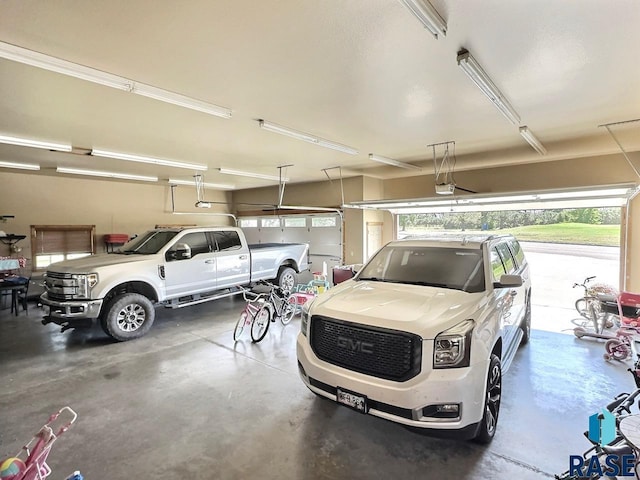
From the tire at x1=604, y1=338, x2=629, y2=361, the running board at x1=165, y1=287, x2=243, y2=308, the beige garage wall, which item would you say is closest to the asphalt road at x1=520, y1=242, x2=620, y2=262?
the tire at x1=604, y1=338, x2=629, y2=361

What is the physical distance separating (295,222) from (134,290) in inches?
235

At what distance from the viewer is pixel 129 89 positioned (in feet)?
10.3

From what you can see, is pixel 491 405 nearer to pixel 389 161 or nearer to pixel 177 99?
pixel 177 99

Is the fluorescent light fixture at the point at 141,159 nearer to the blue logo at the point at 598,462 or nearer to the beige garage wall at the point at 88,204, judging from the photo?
the beige garage wall at the point at 88,204

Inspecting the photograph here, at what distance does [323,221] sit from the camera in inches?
401

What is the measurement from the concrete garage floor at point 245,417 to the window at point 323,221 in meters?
5.38

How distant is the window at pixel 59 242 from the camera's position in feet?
28.8

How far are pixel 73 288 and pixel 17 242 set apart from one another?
17.6 ft

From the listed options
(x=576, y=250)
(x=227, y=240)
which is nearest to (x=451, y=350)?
(x=227, y=240)

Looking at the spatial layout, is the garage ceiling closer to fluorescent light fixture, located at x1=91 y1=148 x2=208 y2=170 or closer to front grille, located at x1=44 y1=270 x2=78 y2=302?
fluorescent light fixture, located at x1=91 y1=148 x2=208 y2=170

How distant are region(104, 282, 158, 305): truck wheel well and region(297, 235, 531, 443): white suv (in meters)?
4.07

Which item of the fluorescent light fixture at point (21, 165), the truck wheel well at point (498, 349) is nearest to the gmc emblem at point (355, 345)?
the truck wheel well at point (498, 349)

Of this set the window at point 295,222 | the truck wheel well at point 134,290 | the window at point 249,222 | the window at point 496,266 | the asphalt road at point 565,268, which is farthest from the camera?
the window at point 249,222

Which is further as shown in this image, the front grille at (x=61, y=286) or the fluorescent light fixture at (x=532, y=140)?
the front grille at (x=61, y=286)
